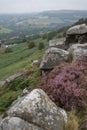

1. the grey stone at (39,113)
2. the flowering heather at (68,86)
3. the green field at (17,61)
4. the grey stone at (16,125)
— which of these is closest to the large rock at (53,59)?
the flowering heather at (68,86)

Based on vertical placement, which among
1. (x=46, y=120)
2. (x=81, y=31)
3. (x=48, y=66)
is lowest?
(x=81, y=31)

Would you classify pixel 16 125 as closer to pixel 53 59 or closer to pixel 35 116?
pixel 35 116

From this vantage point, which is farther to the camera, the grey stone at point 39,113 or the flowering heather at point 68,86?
the flowering heather at point 68,86

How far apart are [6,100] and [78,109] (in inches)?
209

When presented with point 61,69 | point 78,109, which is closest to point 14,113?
point 78,109

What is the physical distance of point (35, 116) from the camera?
41.7 feet

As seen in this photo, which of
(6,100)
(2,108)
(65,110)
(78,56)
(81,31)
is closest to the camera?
(65,110)

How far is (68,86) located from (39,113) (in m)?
3.52

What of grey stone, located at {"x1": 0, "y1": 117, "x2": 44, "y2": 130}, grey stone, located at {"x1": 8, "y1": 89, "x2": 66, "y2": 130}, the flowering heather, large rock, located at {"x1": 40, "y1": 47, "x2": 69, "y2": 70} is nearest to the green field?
large rock, located at {"x1": 40, "y1": 47, "x2": 69, "y2": 70}

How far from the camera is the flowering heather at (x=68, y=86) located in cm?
1548

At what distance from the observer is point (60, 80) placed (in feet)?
53.8

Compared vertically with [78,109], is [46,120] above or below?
above

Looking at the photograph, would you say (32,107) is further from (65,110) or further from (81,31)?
(81,31)

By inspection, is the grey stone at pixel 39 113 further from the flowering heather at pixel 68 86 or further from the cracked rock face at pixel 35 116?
the flowering heather at pixel 68 86
